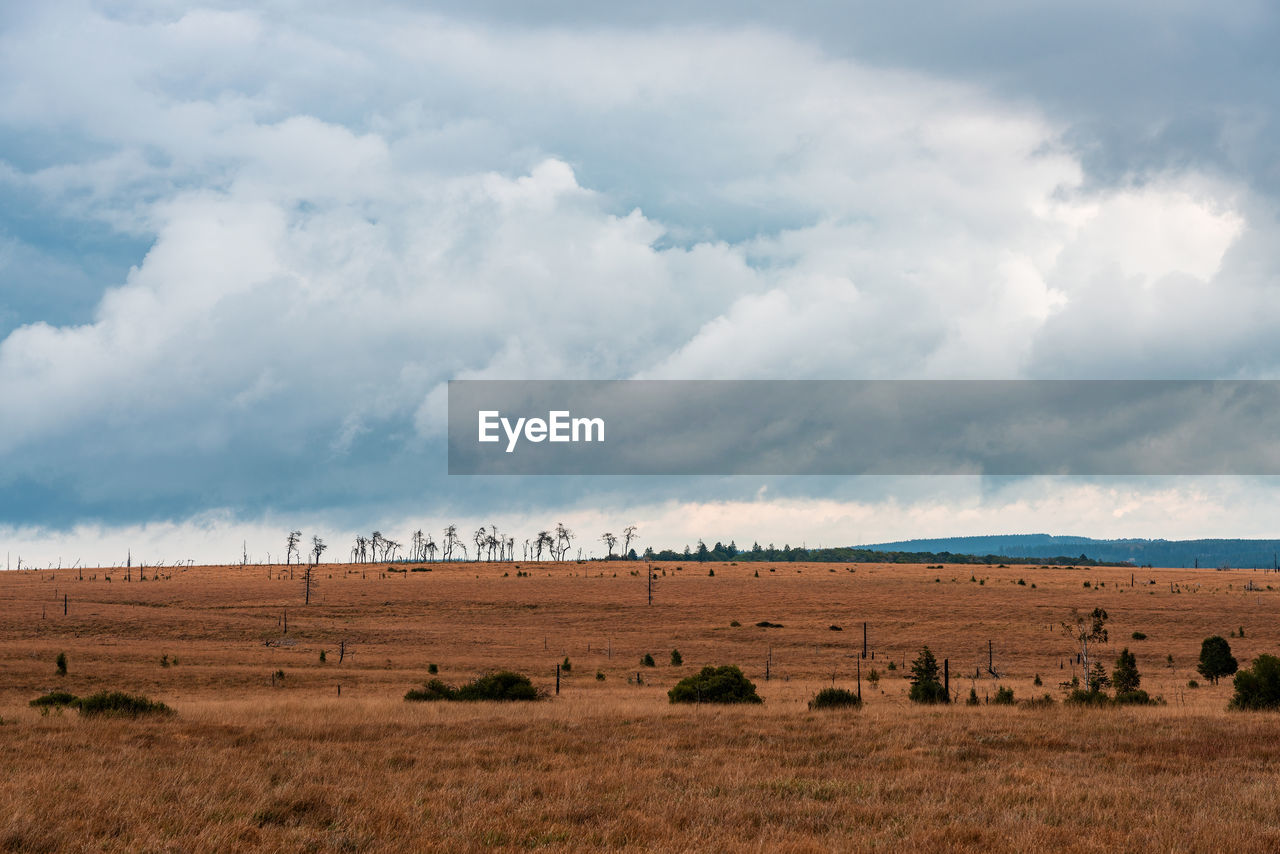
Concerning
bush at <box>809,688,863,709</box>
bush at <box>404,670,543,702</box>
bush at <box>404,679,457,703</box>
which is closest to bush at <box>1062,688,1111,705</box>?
bush at <box>809,688,863,709</box>

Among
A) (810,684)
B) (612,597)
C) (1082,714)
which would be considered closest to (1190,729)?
(1082,714)

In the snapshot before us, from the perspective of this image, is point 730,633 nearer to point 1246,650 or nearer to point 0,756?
point 1246,650

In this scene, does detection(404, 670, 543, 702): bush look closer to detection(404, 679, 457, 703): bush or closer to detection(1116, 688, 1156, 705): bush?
detection(404, 679, 457, 703): bush

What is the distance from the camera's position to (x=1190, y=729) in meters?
23.8

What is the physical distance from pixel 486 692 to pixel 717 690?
30.8 ft

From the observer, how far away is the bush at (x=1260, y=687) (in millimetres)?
30312

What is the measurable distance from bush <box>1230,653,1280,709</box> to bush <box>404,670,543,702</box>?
25.8 metres

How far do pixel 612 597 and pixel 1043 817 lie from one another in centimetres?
10633

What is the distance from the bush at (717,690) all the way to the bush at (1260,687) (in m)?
16.7

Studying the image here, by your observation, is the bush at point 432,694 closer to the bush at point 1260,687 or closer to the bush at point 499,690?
the bush at point 499,690

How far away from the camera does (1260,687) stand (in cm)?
3078

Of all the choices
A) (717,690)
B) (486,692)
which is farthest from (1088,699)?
(486,692)

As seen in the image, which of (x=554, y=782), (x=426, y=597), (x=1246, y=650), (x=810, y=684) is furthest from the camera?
(x=426, y=597)

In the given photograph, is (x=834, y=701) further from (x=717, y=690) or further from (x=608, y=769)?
(x=608, y=769)
